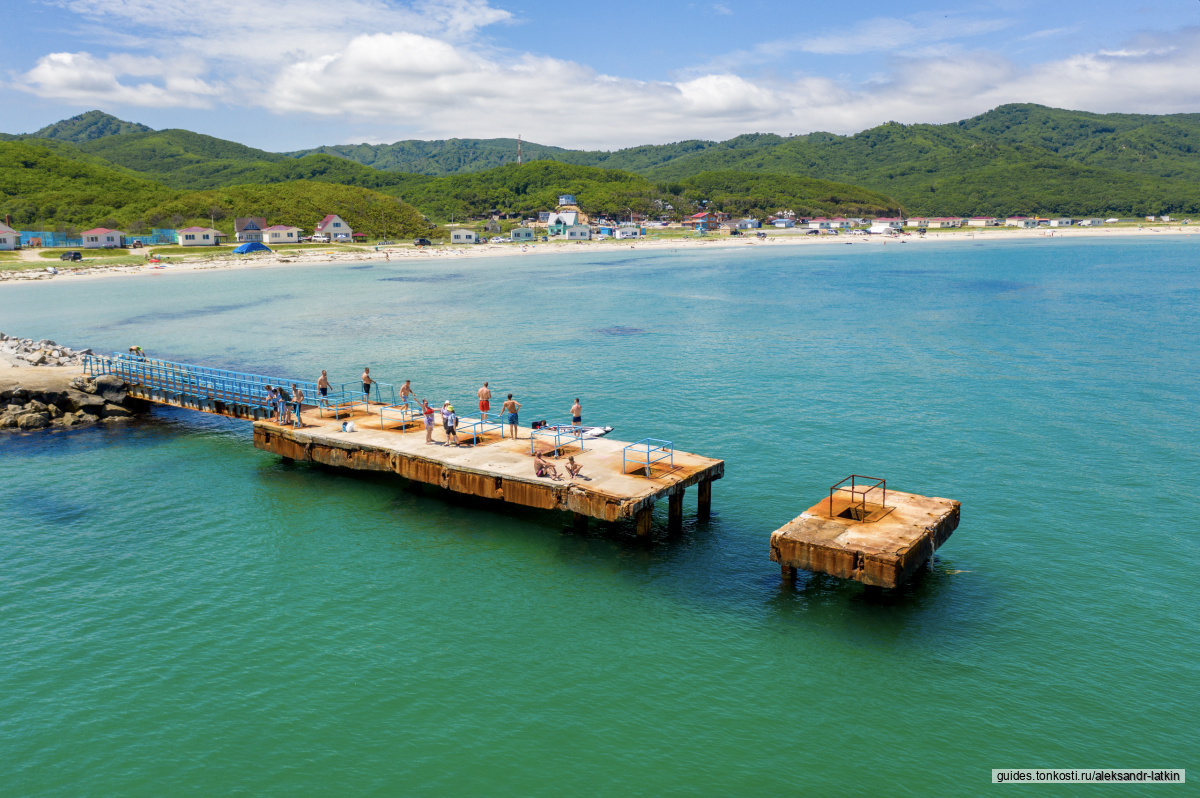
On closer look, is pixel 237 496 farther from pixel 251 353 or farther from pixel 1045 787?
pixel 251 353

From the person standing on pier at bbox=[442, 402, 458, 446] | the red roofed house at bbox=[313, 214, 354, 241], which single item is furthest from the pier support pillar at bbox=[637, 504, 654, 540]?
the red roofed house at bbox=[313, 214, 354, 241]

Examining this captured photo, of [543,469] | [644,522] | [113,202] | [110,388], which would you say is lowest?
[644,522]

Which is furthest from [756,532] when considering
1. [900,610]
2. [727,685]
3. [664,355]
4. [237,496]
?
[664,355]

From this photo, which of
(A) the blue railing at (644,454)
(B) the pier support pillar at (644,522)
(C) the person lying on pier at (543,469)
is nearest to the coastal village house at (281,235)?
(A) the blue railing at (644,454)

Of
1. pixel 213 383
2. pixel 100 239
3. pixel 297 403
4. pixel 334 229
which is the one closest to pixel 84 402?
pixel 213 383

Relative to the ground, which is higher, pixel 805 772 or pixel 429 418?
pixel 429 418

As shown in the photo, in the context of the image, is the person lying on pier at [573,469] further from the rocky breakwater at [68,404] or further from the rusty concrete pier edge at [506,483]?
the rocky breakwater at [68,404]

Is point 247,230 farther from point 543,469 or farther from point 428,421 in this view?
point 543,469
